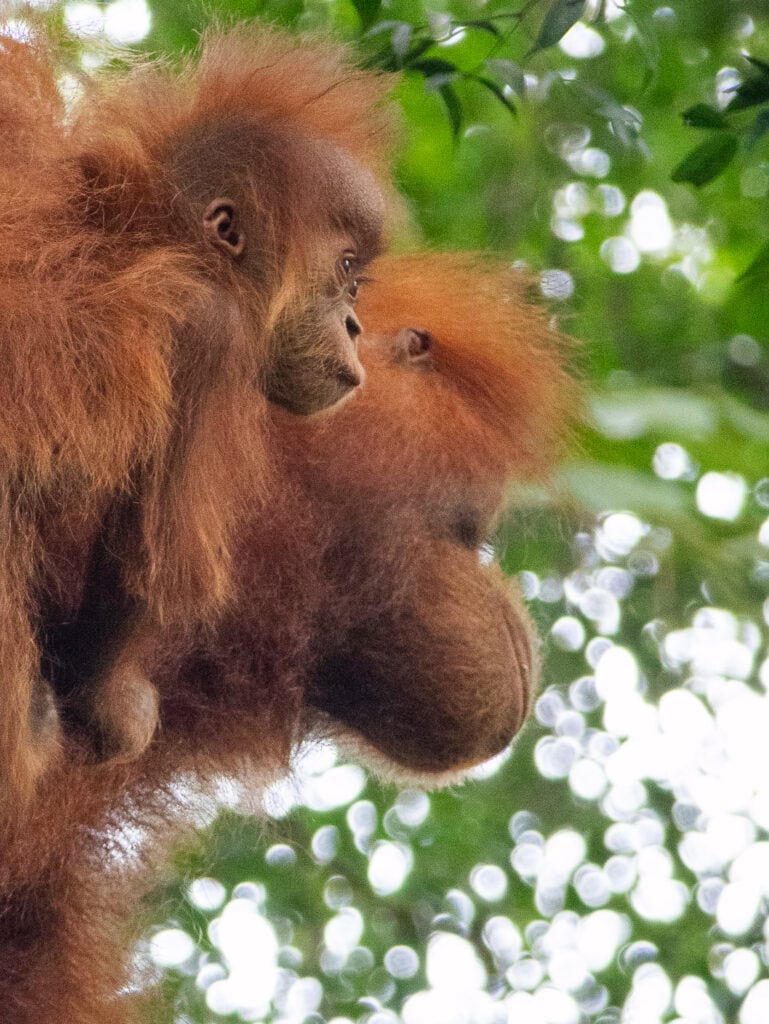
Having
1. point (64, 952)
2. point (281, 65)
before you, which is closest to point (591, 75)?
point (281, 65)

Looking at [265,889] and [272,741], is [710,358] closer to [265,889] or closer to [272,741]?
[272,741]

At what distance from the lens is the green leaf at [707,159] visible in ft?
8.50

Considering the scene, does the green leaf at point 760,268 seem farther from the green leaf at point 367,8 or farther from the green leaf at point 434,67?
the green leaf at point 367,8

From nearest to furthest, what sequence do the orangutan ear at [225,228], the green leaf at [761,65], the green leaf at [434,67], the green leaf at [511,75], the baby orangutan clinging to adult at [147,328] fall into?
the baby orangutan clinging to adult at [147,328], the orangutan ear at [225,228], the green leaf at [511,75], the green leaf at [761,65], the green leaf at [434,67]

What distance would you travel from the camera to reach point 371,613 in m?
2.56

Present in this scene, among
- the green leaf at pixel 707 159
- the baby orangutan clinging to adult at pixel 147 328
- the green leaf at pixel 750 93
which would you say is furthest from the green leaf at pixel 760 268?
the baby orangutan clinging to adult at pixel 147 328

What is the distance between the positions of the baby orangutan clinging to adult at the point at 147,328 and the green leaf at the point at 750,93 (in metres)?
0.62

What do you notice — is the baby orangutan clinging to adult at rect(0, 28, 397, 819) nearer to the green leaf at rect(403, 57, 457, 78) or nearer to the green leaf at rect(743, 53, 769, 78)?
the green leaf at rect(403, 57, 457, 78)

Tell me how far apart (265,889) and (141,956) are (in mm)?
1986

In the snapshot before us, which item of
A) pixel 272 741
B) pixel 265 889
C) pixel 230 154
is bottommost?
pixel 265 889

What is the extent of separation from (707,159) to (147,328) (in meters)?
1.16

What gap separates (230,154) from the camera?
215cm

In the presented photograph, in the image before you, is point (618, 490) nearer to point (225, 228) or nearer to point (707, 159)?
point (707, 159)

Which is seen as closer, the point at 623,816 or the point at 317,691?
the point at 317,691
